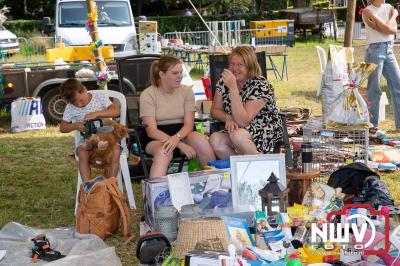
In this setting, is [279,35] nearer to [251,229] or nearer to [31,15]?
[251,229]

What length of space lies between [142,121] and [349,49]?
2.31m

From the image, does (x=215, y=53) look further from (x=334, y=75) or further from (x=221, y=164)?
(x=221, y=164)

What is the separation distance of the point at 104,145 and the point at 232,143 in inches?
34.2

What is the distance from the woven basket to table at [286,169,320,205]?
0.95 meters

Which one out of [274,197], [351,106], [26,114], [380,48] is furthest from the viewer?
[26,114]

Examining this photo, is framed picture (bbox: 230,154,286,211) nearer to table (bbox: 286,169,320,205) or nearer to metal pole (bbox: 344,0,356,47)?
table (bbox: 286,169,320,205)

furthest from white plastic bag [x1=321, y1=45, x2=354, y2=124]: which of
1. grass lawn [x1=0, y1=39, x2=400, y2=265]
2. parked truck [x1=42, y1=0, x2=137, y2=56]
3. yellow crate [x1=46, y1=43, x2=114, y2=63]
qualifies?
parked truck [x1=42, y1=0, x2=137, y2=56]

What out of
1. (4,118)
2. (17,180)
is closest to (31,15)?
(4,118)

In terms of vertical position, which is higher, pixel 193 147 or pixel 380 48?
pixel 380 48

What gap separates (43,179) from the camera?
18.9 feet

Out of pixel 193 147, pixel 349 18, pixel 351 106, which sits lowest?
pixel 193 147

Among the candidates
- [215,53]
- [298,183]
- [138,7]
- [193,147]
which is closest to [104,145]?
[193,147]

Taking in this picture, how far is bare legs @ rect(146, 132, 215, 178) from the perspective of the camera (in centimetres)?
442

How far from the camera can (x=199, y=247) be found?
325cm
